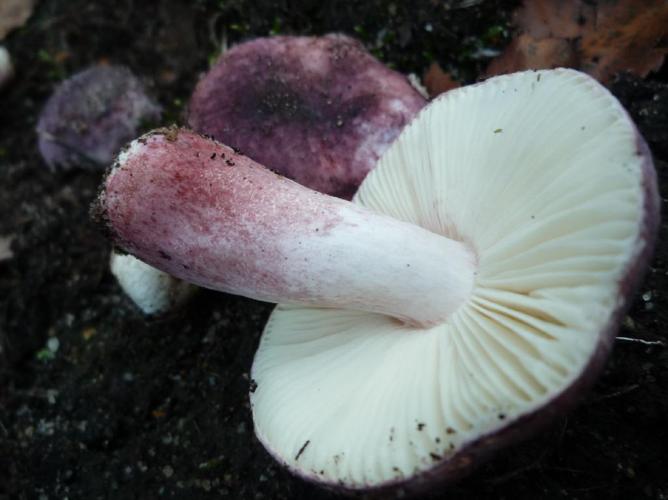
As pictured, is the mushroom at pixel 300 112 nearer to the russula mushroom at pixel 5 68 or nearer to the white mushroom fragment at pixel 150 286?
the white mushroom fragment at pixel 150 286

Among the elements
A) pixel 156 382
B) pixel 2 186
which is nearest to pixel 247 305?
pixel 156 382

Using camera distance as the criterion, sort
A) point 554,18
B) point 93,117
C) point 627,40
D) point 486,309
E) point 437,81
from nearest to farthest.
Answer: point 486,309 < point 627,40 < point 554,18 < point 437,81 < point 93,117

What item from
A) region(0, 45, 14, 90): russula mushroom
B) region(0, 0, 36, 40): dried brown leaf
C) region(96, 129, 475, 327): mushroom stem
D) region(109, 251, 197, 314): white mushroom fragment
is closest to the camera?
region(96, 129, 475, 327): mushroom stem

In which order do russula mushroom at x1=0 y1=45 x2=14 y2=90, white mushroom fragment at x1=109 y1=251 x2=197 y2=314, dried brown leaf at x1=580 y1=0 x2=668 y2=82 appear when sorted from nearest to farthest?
1. dried brown leaf at x1=580 y1=0 x2=668 y2=82
2. white mushroom fragment at x1=109 y1=251 x2=197 y2=314
3. russula mushroom at x1=0 y1=45 x2=14 y2=90

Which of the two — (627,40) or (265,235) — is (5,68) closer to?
(265,235)

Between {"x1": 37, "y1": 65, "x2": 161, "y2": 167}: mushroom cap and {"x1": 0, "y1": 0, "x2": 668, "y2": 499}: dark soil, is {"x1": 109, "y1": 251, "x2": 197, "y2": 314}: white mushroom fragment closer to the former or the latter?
{"x1": 0, "y1": 0, "x2": 668, "y2": 499}: dark soil

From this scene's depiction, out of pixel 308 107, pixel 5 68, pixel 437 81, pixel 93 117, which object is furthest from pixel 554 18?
pixel 5 68

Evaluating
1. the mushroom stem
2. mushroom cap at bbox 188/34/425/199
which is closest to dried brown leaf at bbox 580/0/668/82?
mushroom cap at bbox 188/34/425/199
